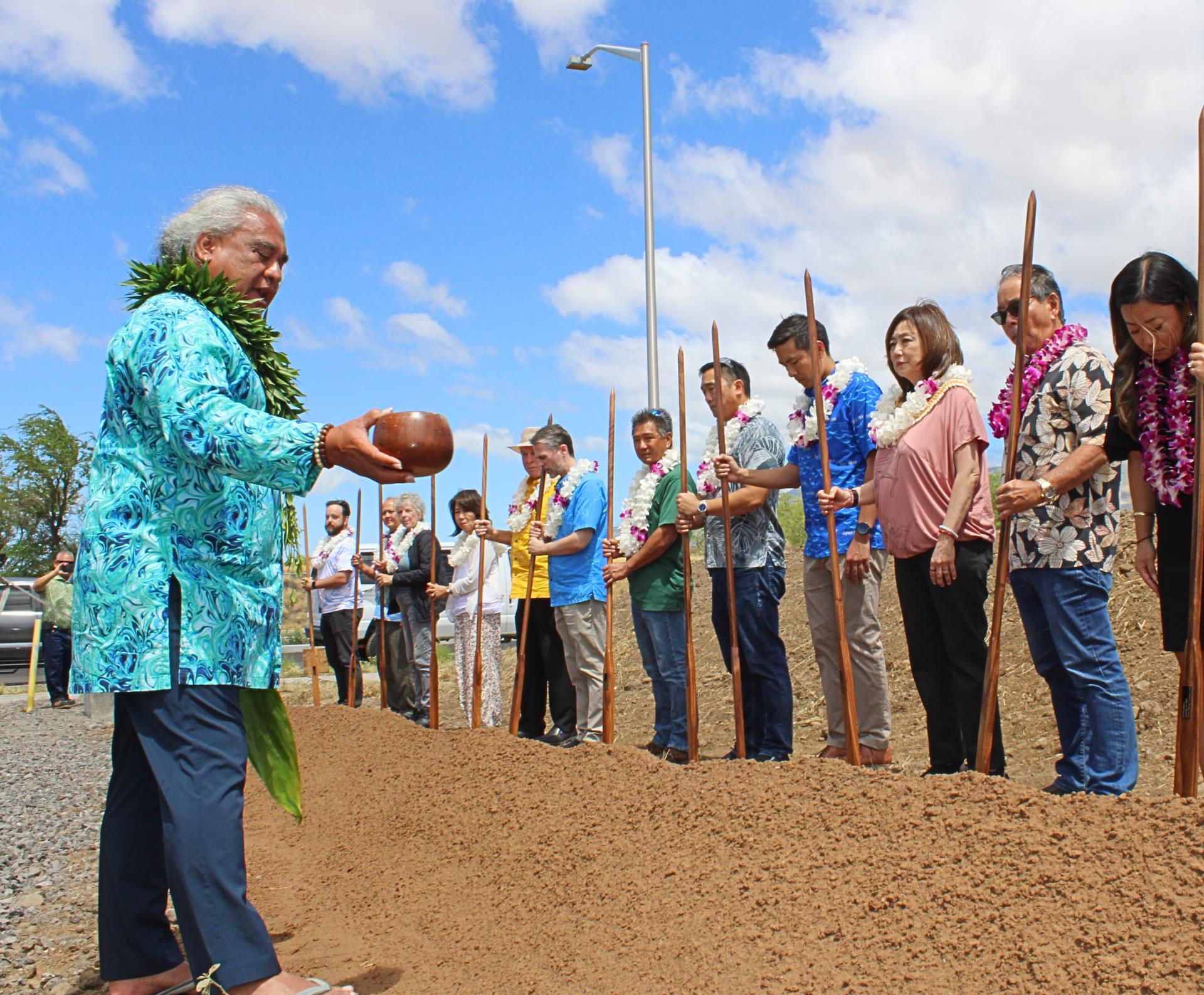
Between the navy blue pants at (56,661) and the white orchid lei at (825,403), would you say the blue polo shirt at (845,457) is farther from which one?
the navy blue pants at (56,661)

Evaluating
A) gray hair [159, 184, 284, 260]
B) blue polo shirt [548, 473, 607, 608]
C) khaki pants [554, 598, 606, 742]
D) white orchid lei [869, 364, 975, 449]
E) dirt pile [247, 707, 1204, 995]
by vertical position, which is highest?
gray hair [159, 184, 284, 260]

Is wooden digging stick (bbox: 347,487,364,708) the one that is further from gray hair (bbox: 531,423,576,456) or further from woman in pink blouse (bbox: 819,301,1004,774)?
woman in pink blouse (bbox: 819,301,1004,774)

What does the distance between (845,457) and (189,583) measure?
3177mm

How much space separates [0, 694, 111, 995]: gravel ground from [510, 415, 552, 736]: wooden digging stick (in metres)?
2.18

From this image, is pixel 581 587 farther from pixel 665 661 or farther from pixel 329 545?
pixel 329 545

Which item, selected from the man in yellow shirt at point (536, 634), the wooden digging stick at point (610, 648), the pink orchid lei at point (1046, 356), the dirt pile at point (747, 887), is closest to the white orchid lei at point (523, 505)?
the man in yellow shirt at point (536, 634)

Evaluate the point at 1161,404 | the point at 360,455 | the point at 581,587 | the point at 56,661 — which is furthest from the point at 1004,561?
the point at 56,661

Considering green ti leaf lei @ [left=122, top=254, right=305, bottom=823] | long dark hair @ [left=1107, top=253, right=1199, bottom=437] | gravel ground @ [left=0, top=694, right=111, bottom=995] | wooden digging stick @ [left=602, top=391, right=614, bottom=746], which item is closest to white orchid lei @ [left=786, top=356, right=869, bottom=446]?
wooden digging stick @ [left=602, top=391, right=614, bottom=746]

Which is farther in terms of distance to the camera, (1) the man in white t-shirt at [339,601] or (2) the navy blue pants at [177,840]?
(1) the man in white t-shirt at [339,601]

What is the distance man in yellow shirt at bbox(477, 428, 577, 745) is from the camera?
683cm

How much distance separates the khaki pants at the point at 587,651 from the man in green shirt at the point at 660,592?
42 cm

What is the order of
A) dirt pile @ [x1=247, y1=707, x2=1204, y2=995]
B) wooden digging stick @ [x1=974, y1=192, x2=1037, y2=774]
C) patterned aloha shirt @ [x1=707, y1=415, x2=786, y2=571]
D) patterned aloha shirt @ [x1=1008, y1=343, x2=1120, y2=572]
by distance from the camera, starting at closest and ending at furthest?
dirt pile @ [x1=247, y1=707, x2=1204, y2=995] < wooden digging stick @ [x1=974, y1=192, x2=1037, y2=774] < patterned aloha shirt @ [x1=1008, y1=343, x2=1120, y2=572] < patterned aloha shirt @ [x1=707, y1=415, x2=786, y2=571]

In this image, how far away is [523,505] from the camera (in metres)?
7.52

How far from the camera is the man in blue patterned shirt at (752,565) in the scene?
192 inches
